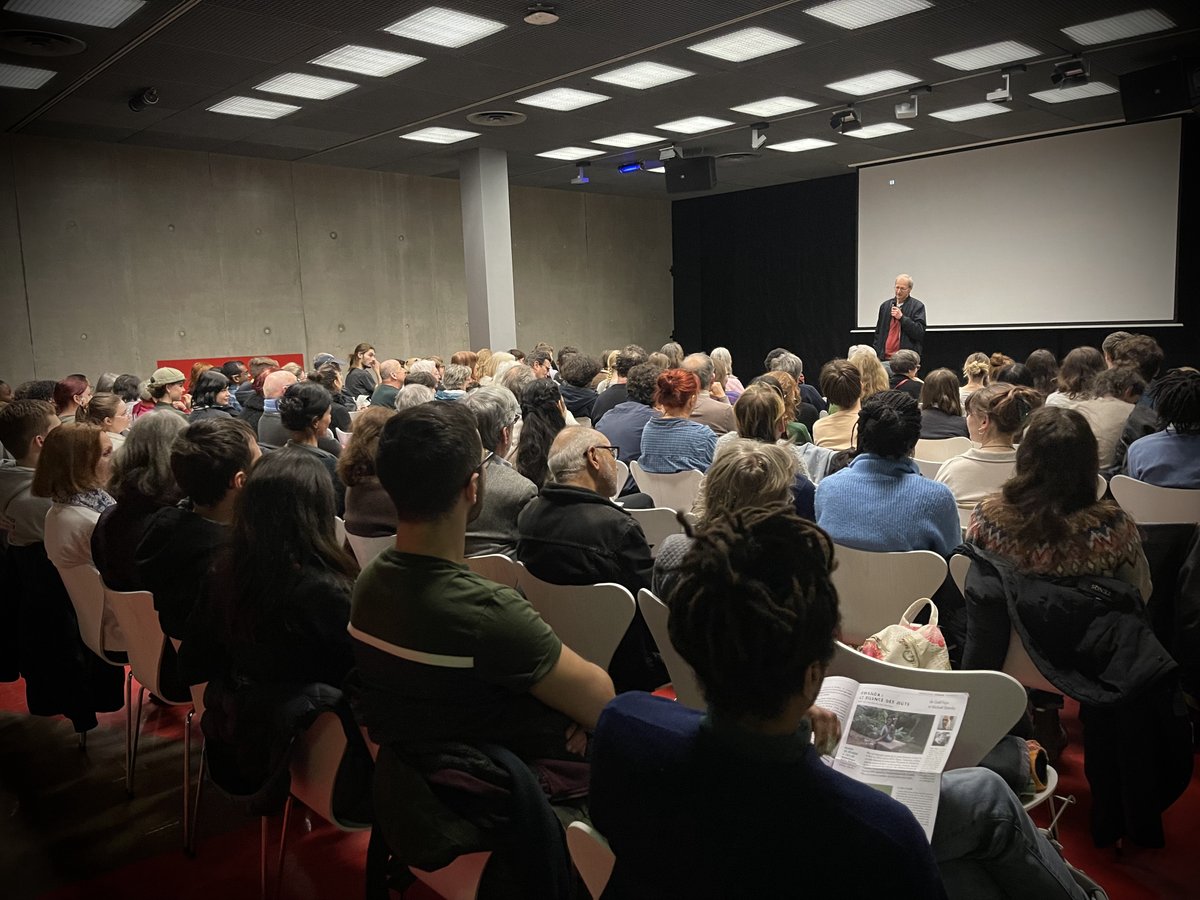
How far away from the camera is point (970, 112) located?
939cm

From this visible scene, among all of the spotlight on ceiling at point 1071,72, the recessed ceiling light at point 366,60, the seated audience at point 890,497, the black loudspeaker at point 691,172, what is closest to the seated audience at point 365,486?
the seated audience at point 890,497

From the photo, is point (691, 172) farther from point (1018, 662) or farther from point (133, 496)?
point (1018, 662)

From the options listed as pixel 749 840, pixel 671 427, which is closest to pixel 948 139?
pixel 671 427

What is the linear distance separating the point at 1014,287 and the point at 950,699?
10905 millimetres

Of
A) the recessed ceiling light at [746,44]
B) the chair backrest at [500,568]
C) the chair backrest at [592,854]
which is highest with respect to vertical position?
the recessed ceiling light at [746,44]

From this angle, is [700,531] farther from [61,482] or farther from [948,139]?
[948,139]

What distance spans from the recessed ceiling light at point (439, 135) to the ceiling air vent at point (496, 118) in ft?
1.58

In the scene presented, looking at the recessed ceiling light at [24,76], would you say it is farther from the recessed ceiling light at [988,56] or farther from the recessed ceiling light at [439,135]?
the recessed ceiling light at [988,56]

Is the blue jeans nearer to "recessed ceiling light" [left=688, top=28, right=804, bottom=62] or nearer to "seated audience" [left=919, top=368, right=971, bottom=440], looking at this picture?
"seated audience" [left=919, top=368, right=971, bottom=440]

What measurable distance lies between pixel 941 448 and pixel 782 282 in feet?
33.3

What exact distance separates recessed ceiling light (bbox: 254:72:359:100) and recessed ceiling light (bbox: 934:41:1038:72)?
5125 millimetres

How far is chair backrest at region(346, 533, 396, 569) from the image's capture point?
327 cm

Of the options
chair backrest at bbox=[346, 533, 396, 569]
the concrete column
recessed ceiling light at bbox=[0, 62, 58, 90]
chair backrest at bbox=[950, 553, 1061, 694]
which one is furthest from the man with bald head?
recessed ceiling light at bbox=[0, 62, 58, 90]

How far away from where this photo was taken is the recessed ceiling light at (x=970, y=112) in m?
9.13
